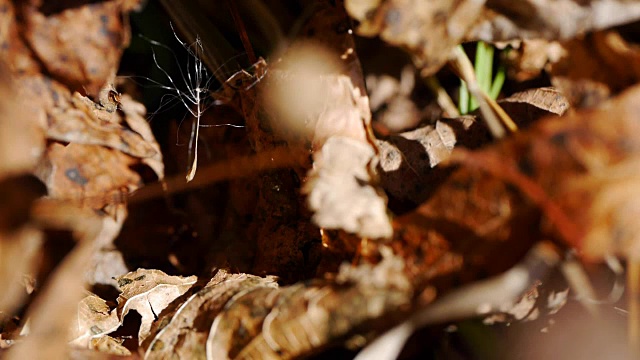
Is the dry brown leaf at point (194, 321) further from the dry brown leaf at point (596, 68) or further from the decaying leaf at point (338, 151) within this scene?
the dry brown leaf at point (596, 68)

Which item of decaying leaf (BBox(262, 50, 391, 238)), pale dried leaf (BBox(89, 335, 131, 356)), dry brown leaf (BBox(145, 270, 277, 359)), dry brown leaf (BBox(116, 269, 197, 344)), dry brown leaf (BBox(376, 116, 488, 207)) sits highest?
decaying leaf (BBox(262, 50, 391, 238))

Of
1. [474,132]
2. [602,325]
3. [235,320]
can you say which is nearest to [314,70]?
[474,132]

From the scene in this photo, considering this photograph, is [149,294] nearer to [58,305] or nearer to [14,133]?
[58,305]

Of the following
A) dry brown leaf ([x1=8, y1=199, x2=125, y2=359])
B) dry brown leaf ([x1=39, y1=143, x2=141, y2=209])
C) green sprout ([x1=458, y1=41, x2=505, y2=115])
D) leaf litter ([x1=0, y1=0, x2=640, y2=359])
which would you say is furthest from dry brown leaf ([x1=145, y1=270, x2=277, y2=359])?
green sprout ([x1=458, y1=41, x2=505, y2=115])

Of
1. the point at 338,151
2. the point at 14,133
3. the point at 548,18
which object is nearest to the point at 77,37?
the point at 14,133

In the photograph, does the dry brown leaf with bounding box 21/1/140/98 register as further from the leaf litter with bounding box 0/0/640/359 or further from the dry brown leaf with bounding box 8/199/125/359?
the dry brown leaf with bounding box 8/199/125/359

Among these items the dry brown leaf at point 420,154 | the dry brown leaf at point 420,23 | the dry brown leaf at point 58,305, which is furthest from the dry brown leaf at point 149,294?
the dry brown leaf at point 420,23

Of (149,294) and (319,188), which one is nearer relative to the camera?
(319,188)
